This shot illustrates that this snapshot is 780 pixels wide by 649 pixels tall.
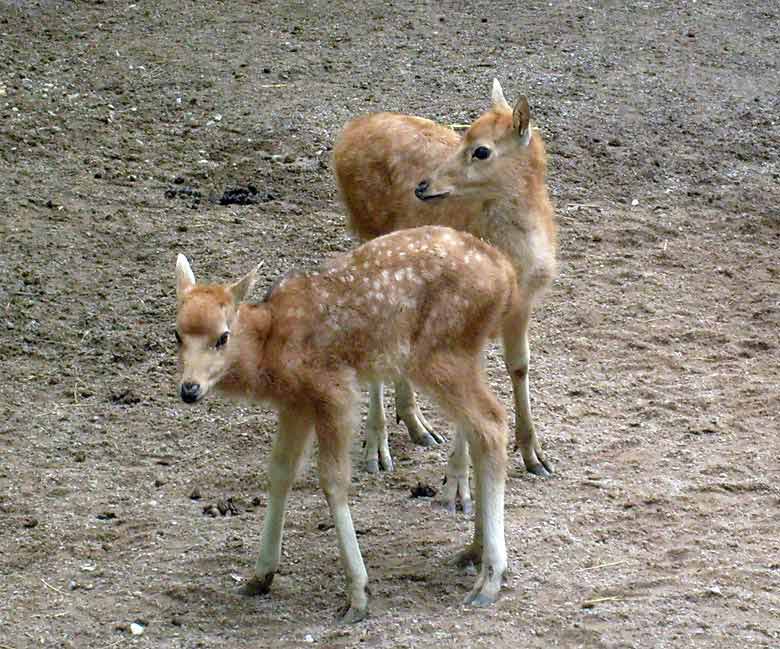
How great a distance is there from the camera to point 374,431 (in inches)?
308

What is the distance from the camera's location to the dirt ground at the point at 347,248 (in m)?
6.35

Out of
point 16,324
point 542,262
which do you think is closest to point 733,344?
point 542,262

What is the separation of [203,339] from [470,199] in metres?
2.20

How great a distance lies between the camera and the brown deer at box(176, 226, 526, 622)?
613 centimetres

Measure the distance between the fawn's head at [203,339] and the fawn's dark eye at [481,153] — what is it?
203 centimetres

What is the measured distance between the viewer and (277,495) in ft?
21.2

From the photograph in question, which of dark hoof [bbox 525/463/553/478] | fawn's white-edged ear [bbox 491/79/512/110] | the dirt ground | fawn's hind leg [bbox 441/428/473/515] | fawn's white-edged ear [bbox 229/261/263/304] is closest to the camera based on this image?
fawn's white-edged ear [bbox 229/261/263/304]

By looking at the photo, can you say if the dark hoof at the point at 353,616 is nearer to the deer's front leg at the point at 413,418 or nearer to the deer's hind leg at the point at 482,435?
the deer's hind leg at the point at 482,435

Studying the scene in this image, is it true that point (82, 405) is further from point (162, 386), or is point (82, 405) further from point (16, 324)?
point (16, 324)

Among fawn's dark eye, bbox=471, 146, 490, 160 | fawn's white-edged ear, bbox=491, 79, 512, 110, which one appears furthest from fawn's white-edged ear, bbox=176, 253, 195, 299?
fawn's white-edged ear, bbox=491, 79, 512, 110

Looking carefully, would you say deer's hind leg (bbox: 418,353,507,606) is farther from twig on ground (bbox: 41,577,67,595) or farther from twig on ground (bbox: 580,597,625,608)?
twig on ground (bbox: 41,577,67,595)

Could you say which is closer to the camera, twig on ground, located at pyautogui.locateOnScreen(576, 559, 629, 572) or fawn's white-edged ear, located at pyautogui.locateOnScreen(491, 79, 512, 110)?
twig on ground, located at pyautogui.locateOnScreen(576, 559, 629, 572)

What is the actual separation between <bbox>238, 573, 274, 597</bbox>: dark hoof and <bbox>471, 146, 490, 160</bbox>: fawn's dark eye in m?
2.55

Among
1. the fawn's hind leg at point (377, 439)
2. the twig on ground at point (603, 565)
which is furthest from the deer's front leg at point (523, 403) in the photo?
the twig on ground at point (603, 565)
